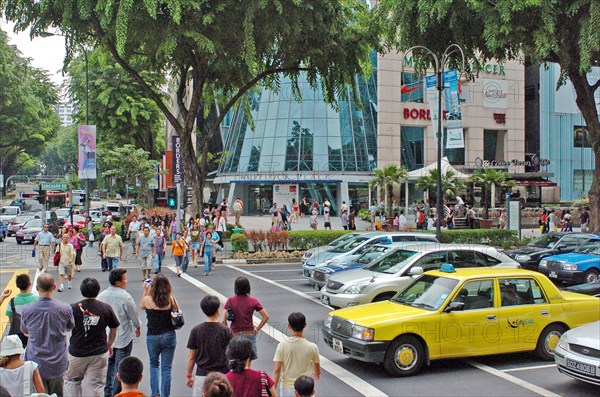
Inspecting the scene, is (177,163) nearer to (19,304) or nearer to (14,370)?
(19,304)

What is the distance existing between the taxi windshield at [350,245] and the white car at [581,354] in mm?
10091

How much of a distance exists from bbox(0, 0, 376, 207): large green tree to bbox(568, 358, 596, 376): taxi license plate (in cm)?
1694

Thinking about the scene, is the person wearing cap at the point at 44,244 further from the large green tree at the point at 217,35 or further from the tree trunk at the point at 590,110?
the tree trunk at the point at 590,110

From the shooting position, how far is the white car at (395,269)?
1257 cm

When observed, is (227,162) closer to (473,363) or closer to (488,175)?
(488,175)

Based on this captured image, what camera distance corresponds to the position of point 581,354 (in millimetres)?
8117

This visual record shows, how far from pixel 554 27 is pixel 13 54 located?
48093mm

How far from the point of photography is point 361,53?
90.6ft

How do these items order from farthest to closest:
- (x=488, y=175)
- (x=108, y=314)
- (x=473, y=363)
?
(x=488, y=175), (x=473, y=363), (x=108, y=314)

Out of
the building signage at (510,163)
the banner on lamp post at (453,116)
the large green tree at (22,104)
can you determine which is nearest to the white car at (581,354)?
the banner on lamp post at (453,116)

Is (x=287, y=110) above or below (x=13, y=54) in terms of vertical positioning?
below

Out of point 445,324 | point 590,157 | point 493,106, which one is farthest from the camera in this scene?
point 590,157

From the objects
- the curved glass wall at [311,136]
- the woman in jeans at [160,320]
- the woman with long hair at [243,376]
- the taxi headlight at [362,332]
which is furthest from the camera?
the curved glass wall at [311,136]

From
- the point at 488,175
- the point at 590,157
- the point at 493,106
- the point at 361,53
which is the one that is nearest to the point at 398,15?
the point at 361,53
